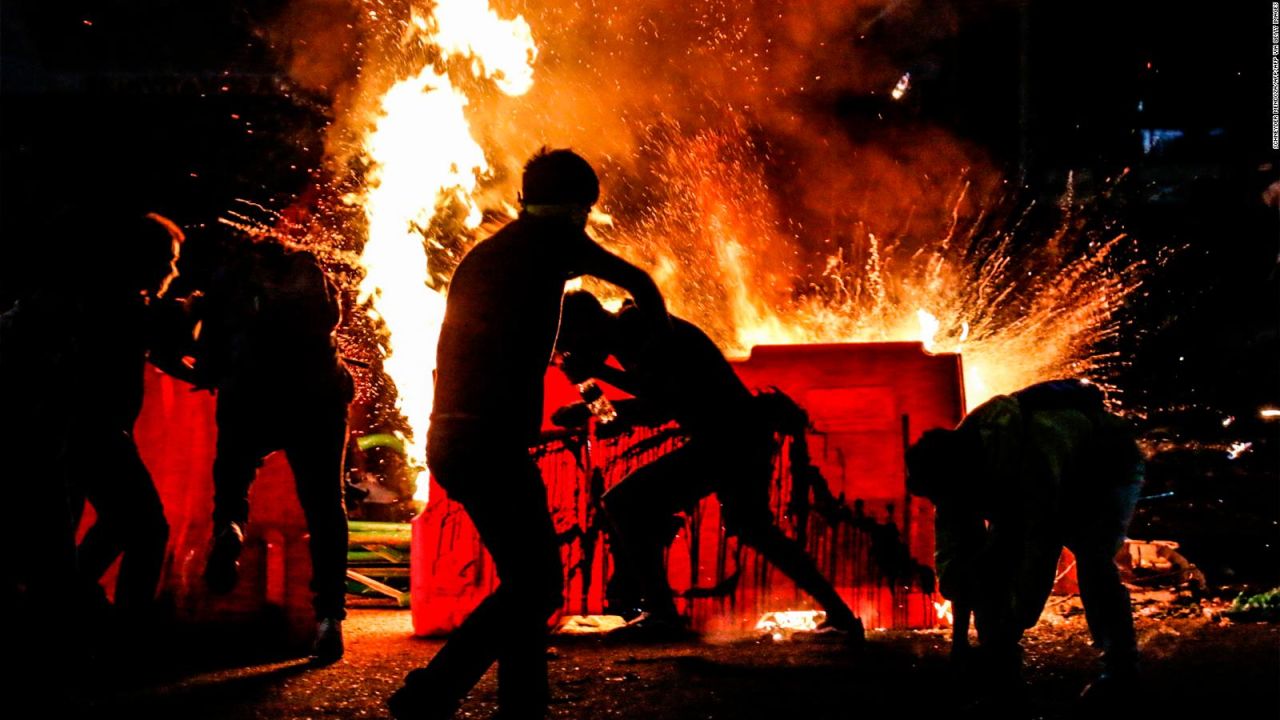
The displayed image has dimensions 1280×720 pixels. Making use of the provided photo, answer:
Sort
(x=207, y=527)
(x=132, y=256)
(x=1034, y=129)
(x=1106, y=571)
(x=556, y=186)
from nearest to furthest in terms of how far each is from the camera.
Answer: (x=556, y=186) < (x=1106, y=571) < (x=132, y=256) < (x=207, y=527) < (x=1034, y=129)

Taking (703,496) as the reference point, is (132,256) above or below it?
above

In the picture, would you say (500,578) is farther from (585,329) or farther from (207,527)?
(207,527)

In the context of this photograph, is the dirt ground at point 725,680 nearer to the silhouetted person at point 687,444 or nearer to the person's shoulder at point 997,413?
the silhouetted person at point 687,444

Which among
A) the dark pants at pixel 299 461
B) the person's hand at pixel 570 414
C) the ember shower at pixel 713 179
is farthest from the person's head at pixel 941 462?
the ember shower at pixel 713 179

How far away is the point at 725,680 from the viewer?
12.1 ft

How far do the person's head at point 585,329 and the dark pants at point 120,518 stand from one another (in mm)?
1959

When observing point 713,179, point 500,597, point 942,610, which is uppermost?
point 713,179

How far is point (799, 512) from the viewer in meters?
5.26

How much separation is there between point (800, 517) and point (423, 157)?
4540 millimetres

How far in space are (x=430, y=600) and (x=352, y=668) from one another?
103cm

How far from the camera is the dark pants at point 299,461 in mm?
4266

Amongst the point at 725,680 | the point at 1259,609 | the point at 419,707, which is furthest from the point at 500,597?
the point at 1259,609

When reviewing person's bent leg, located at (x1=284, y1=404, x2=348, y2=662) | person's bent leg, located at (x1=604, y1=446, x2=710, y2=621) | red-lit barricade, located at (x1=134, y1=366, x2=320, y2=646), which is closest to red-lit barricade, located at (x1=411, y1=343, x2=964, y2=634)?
person's bent leg, located at (x1=604, y1=446, x2=710, y2=621)

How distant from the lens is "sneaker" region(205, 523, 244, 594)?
13.6 ft
